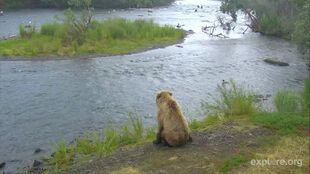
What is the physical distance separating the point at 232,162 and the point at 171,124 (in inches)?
68.5

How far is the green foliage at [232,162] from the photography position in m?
9.14

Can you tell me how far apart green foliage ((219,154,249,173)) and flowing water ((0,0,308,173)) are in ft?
22.1

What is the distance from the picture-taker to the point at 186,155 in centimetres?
1009

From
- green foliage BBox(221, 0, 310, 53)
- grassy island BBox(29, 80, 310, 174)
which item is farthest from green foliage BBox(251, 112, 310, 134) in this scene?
green foliage BBox(221, 0, 310, 53)

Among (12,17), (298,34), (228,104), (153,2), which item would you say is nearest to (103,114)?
(228,104)

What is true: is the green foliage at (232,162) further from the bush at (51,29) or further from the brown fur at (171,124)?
the bush at (51,29)

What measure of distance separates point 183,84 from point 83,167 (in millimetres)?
15391

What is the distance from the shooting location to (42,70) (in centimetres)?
2891

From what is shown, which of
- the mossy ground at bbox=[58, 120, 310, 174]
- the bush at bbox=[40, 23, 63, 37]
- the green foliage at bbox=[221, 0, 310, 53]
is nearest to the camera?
the mossy ground at bbox=[58, 120, 310, 174]

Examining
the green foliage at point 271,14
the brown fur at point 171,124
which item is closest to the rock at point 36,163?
the brown fur at point 171,124

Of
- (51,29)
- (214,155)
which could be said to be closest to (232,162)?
(214,155)

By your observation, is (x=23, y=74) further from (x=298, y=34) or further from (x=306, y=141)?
(x=306, y=141)

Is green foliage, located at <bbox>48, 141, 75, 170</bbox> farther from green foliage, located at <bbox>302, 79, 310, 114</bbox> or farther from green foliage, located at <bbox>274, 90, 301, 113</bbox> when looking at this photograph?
green foliage, located at <bbox>302, 79, 310, 114</bbox>

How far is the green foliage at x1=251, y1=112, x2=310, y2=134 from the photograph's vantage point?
11156 mm
